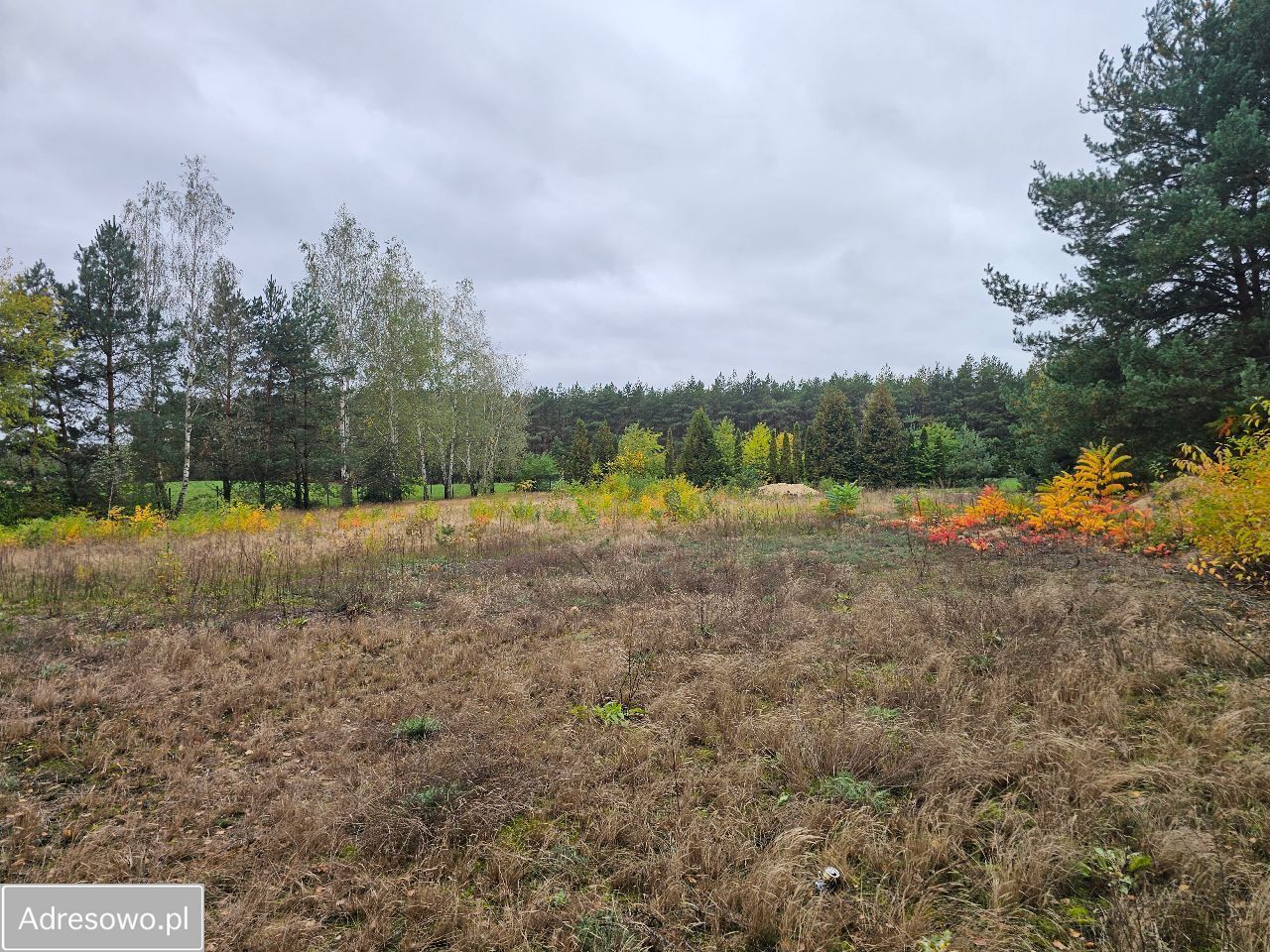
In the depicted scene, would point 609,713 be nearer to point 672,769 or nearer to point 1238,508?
point 672,769

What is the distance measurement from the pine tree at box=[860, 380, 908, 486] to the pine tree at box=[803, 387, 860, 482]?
0.92 meters

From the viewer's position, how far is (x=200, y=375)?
18.3 metres

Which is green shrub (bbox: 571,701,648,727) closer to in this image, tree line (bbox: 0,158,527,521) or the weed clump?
the weed clump

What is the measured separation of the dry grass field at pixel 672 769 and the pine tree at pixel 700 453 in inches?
1495

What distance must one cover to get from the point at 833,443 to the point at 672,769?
4047cm

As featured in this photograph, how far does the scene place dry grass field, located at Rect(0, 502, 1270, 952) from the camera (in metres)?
2.05

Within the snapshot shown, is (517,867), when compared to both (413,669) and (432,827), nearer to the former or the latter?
(432,827)

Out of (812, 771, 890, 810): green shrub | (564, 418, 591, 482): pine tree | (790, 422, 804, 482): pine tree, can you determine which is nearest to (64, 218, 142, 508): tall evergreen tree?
(812, 771, 890, 810): green shrub

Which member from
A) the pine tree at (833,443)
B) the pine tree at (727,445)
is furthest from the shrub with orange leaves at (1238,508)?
the pine tree at (727,445)

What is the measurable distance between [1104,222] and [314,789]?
16.5 m

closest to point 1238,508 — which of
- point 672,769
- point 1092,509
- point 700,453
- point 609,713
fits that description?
point 1092,509

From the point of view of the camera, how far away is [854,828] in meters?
2.41

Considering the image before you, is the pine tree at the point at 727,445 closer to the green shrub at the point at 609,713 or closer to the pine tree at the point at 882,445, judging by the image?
the pine tree at the point at 882,445

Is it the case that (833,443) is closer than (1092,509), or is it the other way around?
(1092,509)
